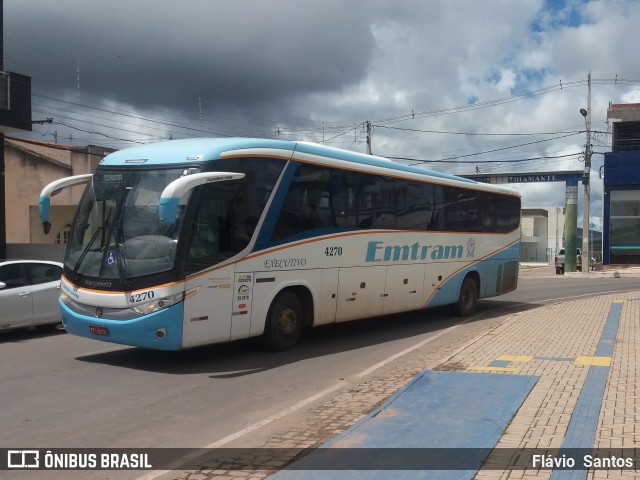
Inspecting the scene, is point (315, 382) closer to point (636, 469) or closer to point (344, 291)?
point (344, 291)

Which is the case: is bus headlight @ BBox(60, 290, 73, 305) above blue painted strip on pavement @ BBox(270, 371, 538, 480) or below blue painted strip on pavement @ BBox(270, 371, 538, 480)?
above

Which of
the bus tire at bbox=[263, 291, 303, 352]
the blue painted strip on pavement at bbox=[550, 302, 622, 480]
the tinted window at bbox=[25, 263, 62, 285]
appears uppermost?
the tinted window at bbox=[25, 263, 62, 285]

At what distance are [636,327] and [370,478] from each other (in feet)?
32.8

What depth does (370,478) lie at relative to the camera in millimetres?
5152

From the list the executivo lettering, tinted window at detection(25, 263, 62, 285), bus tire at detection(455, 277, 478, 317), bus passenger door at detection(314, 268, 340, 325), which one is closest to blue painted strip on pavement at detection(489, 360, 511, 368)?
bus passenger door at detection(314, 268, 340, 325)

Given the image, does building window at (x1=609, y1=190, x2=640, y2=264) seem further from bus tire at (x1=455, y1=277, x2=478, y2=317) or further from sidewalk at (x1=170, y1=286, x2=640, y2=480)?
sidewalk at (x1=170, y1=286, x2=640, y2=480)

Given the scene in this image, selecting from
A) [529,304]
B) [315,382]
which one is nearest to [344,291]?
[315,382]

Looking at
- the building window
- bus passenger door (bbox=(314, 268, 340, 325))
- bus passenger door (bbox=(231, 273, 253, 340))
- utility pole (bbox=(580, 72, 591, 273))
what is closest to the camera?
bus passenger door (bbox=(231, 273, 253, 340))

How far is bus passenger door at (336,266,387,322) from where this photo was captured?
39.7 feet

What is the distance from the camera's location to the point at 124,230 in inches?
366

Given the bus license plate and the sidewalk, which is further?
the bus license plate

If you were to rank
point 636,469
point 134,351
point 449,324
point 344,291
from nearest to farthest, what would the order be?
point 636,469, point 134,351, point 344,291, point 449,324

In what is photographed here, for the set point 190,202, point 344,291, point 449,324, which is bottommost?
point 449,324

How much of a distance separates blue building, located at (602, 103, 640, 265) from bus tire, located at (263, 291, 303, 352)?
4153 centimetres
